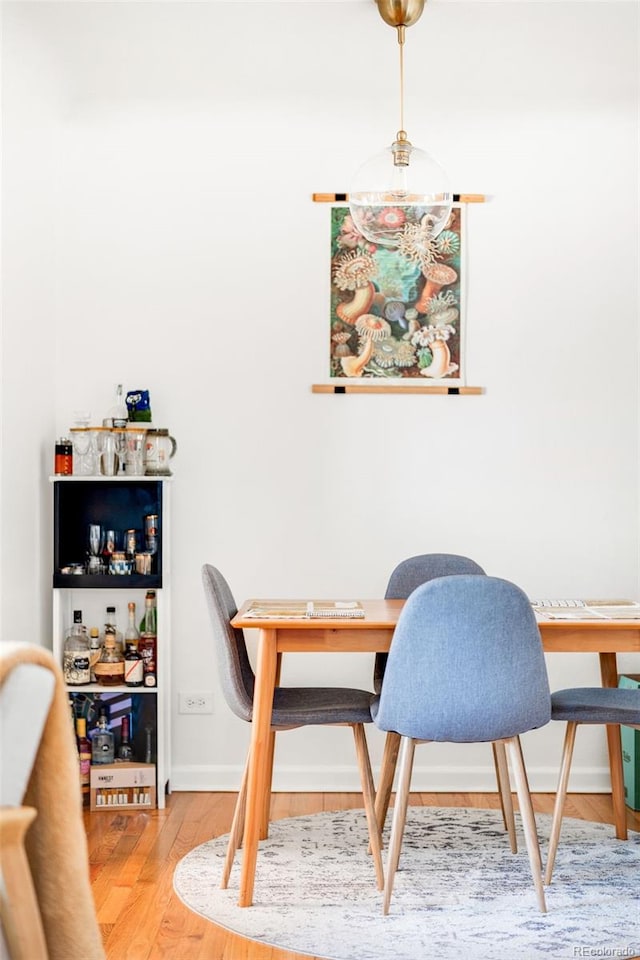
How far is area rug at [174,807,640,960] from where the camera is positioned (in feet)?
7.83

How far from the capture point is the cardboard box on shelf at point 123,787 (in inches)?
139

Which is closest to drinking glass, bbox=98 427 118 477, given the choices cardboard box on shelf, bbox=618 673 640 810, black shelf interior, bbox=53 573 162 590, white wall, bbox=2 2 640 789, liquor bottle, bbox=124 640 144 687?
white wall, bbox=2 2 640 789

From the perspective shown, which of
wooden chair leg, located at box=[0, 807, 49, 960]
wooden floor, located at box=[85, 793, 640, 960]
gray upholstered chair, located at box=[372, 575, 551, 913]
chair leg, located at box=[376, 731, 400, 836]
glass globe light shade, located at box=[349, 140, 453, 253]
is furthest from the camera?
chair leg, located at box=[376, 731, 400, 836]

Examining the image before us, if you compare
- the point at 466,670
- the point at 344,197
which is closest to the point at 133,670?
the point at 466,670

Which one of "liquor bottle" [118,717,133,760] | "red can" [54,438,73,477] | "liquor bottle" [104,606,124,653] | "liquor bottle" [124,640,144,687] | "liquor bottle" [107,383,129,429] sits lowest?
"liquor bottle" [118,717,133,760]

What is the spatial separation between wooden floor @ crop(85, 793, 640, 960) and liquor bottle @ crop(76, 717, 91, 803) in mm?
133

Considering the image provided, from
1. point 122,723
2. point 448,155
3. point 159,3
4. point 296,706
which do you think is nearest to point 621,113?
point 448,155

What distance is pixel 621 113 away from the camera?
384 cm

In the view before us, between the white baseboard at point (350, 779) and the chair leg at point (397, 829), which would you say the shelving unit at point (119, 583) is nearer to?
the white baseboard at point (350, 779)

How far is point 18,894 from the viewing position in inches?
55.0

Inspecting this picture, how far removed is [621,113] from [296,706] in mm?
2551

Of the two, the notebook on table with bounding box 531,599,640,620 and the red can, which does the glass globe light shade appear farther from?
the red can

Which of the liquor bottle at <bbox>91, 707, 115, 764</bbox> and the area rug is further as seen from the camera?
the liquor bottle at <bbox>91, 707, 115, 764</bbox>

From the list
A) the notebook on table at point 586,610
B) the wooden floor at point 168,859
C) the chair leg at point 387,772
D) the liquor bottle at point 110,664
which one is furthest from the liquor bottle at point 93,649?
the notebook on table at point 586,610
